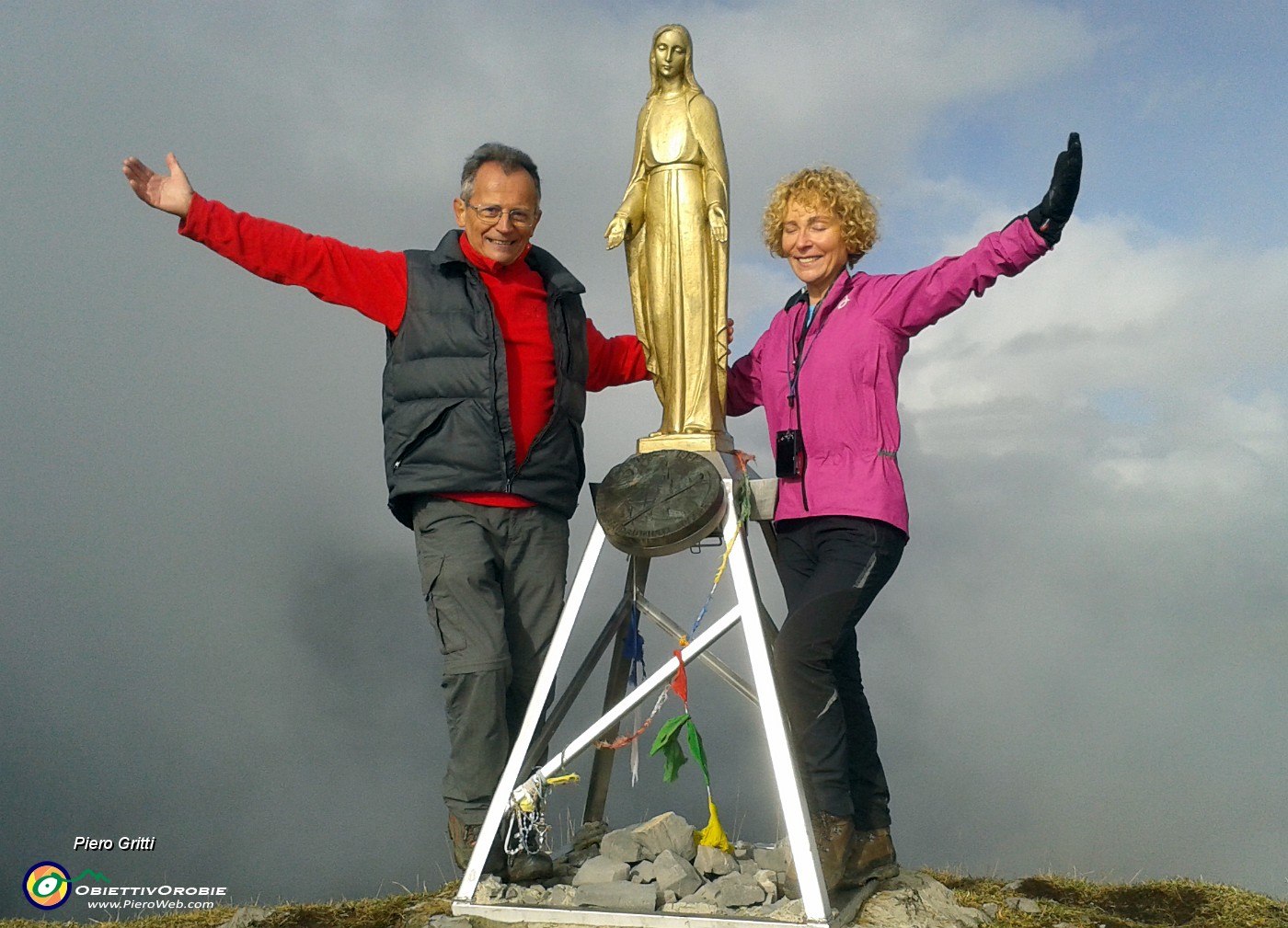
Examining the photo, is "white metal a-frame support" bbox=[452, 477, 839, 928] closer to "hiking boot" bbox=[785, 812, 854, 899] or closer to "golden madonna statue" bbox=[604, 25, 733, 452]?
"hiking boot" bbox=[785, 812, 854, 899]

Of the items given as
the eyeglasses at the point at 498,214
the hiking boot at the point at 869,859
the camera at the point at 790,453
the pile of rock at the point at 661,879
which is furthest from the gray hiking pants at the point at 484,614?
the hiking boot at the point at 869,859

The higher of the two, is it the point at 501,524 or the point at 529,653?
the point at 501,524

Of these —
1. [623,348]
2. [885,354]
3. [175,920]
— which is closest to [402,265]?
[623,348]

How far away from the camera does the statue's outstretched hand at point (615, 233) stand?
4.86 m

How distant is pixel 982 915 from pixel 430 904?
97.7 inches

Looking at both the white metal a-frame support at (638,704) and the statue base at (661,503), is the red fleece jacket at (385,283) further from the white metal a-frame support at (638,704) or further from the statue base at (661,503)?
the white metal a-frame support at (638,704)

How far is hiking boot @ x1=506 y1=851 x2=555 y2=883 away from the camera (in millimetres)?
4684

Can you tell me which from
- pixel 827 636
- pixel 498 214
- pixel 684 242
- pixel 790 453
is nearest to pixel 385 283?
pixel 498 214

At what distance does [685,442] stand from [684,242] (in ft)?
2.86

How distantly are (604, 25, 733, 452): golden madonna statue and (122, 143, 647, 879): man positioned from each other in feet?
1.26

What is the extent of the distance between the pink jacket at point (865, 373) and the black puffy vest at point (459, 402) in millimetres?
947

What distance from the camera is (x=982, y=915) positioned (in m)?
4.88

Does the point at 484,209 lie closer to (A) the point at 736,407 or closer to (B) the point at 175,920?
(A) the point at 736,407

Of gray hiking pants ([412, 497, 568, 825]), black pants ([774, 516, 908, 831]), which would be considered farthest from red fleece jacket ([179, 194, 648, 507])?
black pants ([774, 516, 908, 831])
